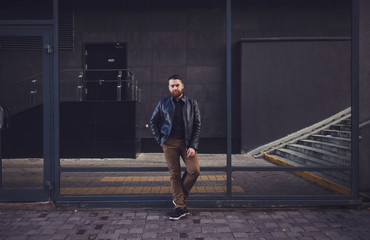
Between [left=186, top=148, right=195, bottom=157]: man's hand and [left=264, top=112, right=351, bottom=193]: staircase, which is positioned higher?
[left=186, top=148, right=195, bottom=157]: man's hand

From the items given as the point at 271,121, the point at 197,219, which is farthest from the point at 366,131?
the point at 271,121

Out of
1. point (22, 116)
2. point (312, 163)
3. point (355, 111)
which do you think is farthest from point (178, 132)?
point (22, 116)

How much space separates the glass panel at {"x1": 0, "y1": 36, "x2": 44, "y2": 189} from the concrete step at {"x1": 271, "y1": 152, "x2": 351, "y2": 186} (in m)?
5.85

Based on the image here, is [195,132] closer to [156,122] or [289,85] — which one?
[156,122]

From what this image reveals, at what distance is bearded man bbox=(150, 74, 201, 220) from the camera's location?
3934 mm

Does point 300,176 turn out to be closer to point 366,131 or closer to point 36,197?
point 366,131

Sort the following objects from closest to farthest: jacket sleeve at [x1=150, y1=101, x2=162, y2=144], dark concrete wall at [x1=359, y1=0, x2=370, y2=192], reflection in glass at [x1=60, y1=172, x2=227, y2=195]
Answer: jacket sleeve at [x1=150, y1=101, x2=162, y2=144]
dark concrete wall at [x1=359, y1=0, x2=370, y2=192]
reflection in glass at [x1=60, y1=172, x2=227, y2=195]

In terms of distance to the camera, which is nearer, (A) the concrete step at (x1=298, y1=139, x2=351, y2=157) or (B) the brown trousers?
(B) the brown trousers

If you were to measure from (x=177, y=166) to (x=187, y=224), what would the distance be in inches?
29.6

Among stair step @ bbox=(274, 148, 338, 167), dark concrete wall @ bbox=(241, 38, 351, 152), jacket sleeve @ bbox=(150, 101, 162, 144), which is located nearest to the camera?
jacket sleeve @ bbox=(150, 101, 162, 144)

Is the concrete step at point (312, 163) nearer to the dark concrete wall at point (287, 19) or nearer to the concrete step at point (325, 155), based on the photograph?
the concrete step at point (325, 155)

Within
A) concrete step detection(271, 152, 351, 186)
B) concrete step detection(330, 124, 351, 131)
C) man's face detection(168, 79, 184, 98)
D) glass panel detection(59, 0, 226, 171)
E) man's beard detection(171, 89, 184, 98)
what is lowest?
concrete step detection(271, 152, 351, 186)

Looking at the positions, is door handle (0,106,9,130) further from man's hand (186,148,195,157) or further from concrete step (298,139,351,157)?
concrete step (298,139,351,157)

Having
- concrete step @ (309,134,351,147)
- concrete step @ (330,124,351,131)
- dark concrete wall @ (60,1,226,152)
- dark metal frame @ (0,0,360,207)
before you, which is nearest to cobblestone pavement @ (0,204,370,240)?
dark metal frame @ (0,0,360,207)
